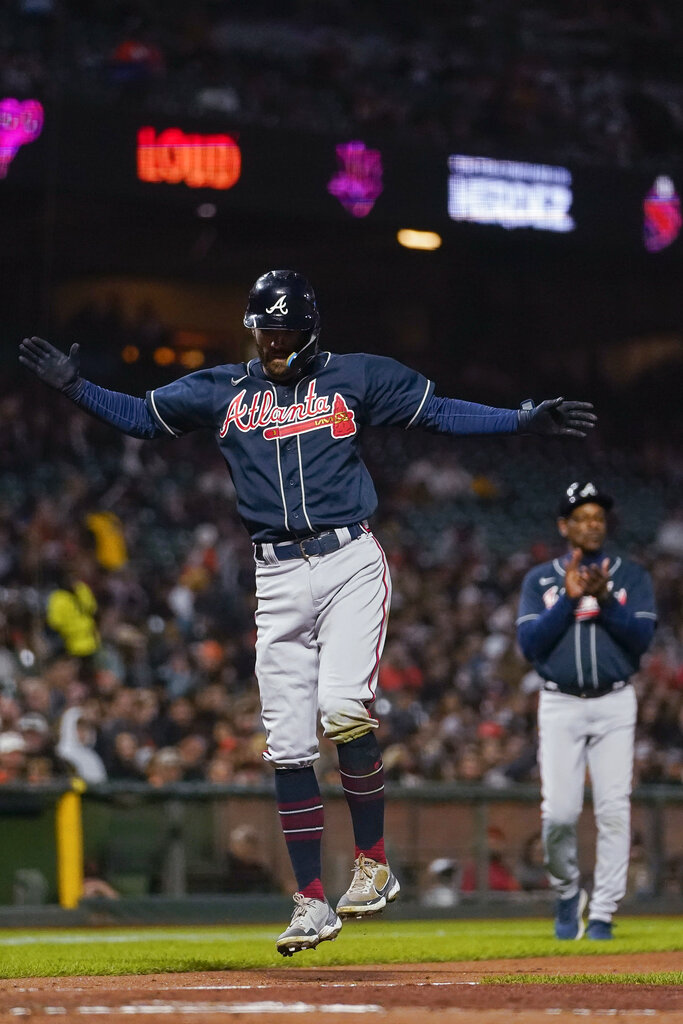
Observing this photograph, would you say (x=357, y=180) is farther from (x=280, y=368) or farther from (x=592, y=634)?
(x=280, y=368)

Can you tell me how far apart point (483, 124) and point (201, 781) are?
10.9 meters

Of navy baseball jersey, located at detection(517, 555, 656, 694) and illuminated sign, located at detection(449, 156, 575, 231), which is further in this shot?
illuminated sign, located at detection(449, 156, 575, 231)

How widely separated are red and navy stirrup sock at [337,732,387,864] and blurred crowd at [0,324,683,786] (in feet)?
18.5

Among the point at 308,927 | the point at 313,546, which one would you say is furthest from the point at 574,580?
the point at 308,927

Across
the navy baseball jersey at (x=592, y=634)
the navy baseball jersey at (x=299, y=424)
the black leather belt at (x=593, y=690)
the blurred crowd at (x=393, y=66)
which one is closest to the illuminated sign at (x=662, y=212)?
the blurred crowd at (x=393, y=66)

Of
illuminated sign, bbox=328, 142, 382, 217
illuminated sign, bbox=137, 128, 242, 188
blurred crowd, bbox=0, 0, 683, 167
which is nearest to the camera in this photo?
illuminated sign, bbox=137, 128, 242, 188

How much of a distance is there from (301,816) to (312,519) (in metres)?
0.97

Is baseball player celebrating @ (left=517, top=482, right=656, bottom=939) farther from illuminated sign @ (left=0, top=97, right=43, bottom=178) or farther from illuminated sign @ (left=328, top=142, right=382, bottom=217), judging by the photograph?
illuminated sign @ (left=328, top=142, right=382, bottom=217)

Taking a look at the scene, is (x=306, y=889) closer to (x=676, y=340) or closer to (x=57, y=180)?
(x=57, y=180)

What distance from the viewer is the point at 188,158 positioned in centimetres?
1709

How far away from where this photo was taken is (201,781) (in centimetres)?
1120

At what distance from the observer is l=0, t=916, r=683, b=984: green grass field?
17.5ft

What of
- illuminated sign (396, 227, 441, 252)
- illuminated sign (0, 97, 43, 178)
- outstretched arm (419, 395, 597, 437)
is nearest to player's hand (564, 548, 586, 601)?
outstretched arm (419, 395, 597, 437)

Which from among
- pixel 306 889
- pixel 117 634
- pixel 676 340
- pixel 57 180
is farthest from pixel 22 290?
pixel 306 889
